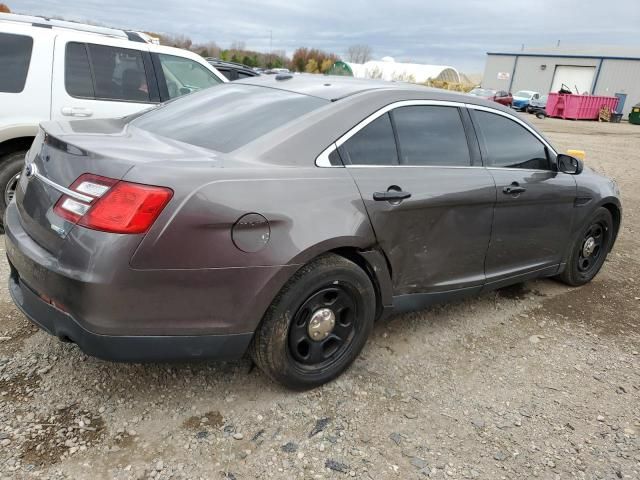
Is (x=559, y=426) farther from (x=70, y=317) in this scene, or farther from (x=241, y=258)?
(x=70, y=317)

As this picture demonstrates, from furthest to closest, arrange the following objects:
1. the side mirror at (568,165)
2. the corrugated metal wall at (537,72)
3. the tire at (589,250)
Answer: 1. the corrugated metal wall at (537,72)
2. the tire at (589,250)
3. the side mirror at (568,165)

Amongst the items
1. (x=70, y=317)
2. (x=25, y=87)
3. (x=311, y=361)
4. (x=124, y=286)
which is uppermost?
(x=25, y=87)

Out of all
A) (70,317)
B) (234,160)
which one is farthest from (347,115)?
(70,317)

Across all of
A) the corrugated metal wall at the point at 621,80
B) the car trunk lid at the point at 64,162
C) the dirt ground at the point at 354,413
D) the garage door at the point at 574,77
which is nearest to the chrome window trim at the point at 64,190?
the car trunk lid at the point at 64,162

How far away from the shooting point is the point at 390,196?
286 centimetres

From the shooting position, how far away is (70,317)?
226cm

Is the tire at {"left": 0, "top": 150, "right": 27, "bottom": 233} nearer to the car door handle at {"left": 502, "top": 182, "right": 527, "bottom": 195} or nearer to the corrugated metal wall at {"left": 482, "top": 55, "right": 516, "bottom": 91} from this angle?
the car door handle at {"left": 502, "top": 182, "right": 527, "bottom": 195}

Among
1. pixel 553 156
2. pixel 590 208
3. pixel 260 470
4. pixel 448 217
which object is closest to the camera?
pixel 260 470

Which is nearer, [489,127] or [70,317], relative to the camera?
[70,317]

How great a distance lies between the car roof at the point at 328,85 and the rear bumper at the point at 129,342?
4.81 feet

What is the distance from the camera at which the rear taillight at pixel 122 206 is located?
7.05 feet

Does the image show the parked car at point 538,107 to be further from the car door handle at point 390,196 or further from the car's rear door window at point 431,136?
the car door handle at point 390,196

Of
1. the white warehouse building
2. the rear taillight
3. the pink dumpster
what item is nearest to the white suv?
the rear taillight

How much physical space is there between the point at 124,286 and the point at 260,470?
0.99 metres
